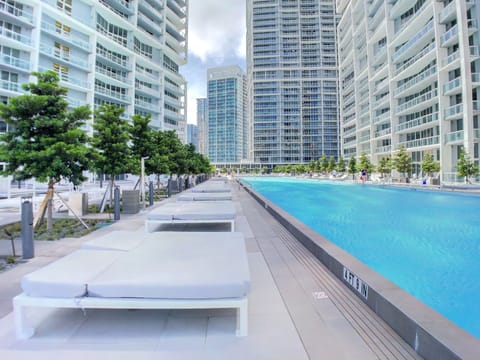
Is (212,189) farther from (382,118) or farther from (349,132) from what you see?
(349,132)

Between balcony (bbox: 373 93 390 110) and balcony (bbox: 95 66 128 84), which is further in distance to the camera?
balcony (bbox: 373 93 390 110)

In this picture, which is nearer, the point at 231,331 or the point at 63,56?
the point at 231,331

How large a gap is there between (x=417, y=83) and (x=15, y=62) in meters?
40.0

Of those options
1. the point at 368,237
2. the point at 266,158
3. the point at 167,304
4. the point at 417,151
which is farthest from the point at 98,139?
the point at 266,158

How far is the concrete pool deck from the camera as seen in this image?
2322 millimetres

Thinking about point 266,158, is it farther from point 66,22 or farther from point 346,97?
point 66,22

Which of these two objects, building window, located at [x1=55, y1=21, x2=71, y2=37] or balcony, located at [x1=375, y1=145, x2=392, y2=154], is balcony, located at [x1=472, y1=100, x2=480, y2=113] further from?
building window, located at [x1=55, y1=21, x2=71, y2=37]

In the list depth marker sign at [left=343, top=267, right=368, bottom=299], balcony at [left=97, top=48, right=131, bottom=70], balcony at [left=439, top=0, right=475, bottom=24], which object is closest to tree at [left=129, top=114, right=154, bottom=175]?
depth marker sign at [left=343, top=267, right=368, bottom=299]

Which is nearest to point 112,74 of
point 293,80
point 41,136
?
point 41,136

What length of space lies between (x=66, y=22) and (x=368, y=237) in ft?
121

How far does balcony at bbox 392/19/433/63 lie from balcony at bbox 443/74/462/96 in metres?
6.66

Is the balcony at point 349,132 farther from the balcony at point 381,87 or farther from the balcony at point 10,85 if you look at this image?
the balcony at point 10,85

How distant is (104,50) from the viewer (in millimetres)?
34719

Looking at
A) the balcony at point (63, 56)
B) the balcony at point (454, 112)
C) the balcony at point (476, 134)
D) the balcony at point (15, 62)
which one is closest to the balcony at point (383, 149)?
the balcony at point (454, 112)
